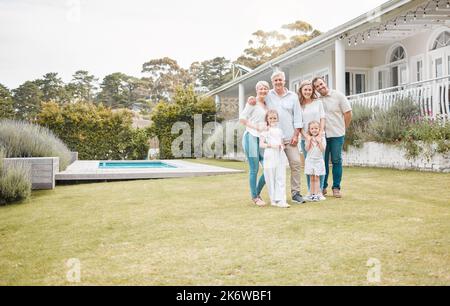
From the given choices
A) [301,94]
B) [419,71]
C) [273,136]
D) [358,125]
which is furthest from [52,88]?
[273,136]

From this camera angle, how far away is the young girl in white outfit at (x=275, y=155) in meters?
4.81

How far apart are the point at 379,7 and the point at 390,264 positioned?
29.7 feet

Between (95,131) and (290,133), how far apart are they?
53.0 ft

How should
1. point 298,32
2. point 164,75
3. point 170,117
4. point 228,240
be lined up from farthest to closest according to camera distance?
point 164,75 → point 298,32 → point 170,117 → point 228,240

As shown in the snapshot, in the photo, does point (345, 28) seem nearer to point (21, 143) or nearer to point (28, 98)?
point (21, 143)

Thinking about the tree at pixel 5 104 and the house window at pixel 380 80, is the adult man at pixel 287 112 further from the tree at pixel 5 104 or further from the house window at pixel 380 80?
the tree at pixel 5 104

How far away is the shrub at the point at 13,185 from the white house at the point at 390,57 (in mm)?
7722

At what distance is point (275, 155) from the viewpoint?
483 cm

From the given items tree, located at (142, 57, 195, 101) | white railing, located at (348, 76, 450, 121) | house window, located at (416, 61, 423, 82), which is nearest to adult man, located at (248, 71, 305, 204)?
white railing, located at (348, 76, 450, 121)

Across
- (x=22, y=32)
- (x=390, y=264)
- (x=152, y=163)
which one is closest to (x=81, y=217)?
(x=390, y=264)

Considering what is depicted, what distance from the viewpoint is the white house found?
9609 mm

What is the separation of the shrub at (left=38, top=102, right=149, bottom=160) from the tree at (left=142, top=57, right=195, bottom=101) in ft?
67.1

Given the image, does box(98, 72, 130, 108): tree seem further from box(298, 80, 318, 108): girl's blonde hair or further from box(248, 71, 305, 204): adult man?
box(248, 71, 305, 204): adult man
